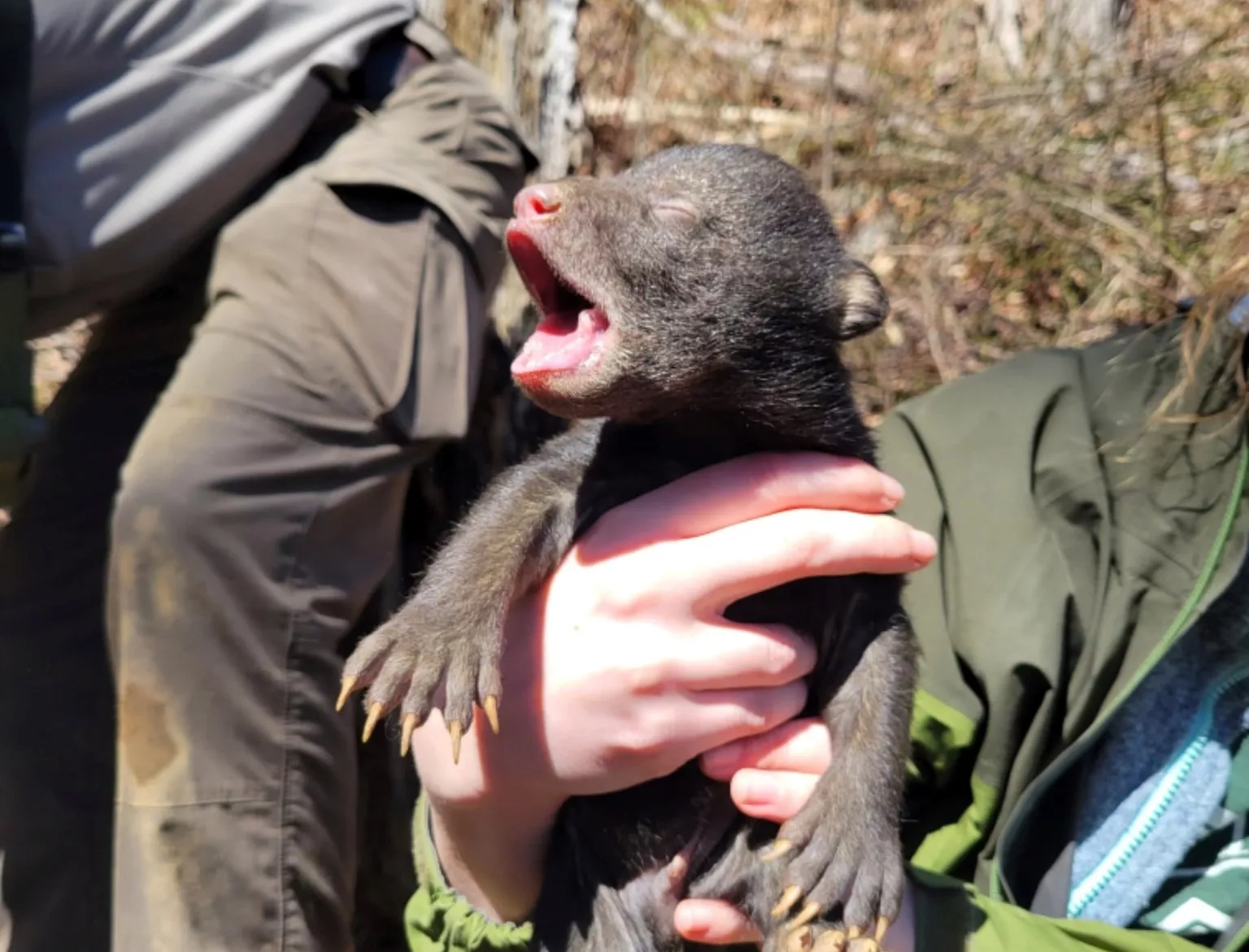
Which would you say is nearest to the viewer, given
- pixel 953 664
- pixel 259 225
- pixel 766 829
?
pixel 766 829

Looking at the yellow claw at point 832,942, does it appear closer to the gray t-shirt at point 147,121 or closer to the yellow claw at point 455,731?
the yellow claw at point 455,731

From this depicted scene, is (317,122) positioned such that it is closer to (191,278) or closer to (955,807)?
(191,278)

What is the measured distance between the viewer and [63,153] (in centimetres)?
264

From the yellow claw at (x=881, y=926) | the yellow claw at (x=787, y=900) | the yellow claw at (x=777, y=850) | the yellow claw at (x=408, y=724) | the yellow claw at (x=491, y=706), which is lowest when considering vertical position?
the yellow claw at (x=881, y=926)

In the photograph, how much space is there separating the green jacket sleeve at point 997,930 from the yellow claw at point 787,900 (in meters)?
0.26

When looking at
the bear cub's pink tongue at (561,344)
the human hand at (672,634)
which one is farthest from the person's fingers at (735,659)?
the bear cub's pink tongue at (561,344)

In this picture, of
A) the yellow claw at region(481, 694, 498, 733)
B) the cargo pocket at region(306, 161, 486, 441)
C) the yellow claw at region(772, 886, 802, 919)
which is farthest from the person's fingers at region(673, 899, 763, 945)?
the cargo pocket at region(306, 161, 486, 441)

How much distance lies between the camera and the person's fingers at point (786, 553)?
200 cm

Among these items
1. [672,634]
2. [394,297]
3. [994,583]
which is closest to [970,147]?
[394,297]

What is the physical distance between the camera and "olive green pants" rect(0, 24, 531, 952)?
2541 mm

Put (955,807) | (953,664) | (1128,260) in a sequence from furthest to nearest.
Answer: (1128,260), (955,807), (953,664)

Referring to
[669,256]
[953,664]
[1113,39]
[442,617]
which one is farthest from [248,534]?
[1113,39]

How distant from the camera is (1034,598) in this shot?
2178 millimetres

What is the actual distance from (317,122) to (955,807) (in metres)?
2.33
